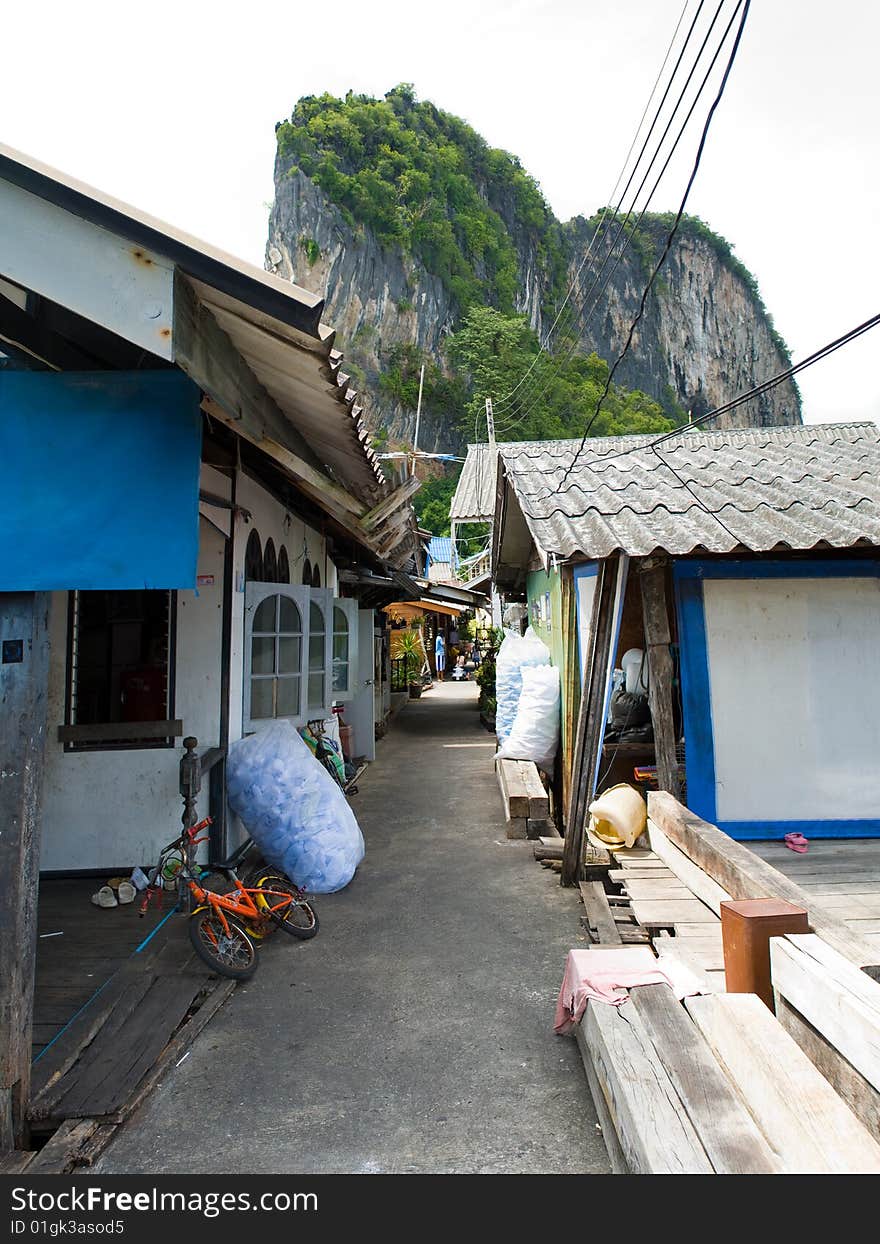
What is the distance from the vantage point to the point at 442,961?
4055mm

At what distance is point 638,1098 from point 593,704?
3258 mm

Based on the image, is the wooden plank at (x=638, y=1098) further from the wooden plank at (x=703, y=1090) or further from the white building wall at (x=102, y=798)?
the white building wall at (x=102, y=798)

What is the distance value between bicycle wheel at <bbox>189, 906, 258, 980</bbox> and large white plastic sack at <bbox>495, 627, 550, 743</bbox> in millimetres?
4616

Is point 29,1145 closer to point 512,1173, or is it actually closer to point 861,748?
point 512,1173

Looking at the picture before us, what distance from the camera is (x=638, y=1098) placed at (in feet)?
6.41

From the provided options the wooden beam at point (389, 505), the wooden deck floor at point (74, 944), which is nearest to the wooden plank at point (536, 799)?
the wooden beam at point (389, 505)

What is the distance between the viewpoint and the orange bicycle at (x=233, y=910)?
3.78 metres

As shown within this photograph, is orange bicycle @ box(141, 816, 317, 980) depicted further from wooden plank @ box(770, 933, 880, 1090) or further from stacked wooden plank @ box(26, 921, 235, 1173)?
wooden plank @ box(770, 933, 880, 1090)

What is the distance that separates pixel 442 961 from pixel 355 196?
1672 inches

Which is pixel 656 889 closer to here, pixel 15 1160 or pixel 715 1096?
pixel 715 1096

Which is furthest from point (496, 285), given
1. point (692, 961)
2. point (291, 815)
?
point (692, 961)

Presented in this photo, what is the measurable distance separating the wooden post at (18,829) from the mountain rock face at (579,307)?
31335 mm

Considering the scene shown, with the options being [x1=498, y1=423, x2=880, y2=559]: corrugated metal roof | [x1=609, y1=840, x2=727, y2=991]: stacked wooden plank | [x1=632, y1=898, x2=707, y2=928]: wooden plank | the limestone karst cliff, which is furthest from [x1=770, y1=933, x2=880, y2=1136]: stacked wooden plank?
the limestone karst cliff

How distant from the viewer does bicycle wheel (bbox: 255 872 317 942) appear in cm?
426
